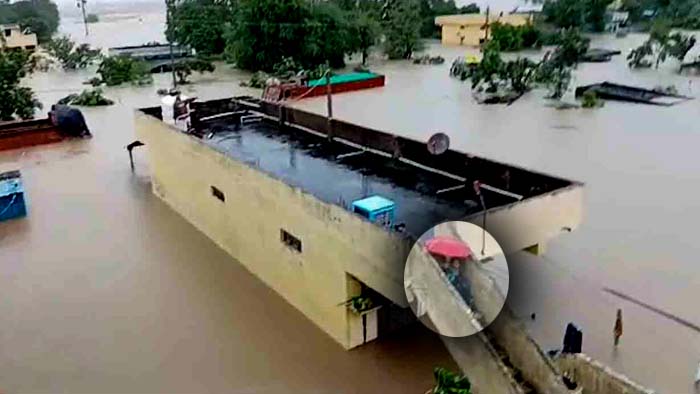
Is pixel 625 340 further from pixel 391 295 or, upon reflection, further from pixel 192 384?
pixel 192 384

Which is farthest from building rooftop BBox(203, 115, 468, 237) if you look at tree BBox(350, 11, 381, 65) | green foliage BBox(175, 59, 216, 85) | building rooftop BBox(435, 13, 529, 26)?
building rooftop BBox(435, 13, 529, 26)

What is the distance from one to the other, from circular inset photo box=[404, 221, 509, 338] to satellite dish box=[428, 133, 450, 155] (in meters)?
2.01

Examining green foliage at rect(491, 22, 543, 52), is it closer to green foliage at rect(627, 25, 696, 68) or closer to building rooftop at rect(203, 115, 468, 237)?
green foliage at rect(627, 25, 696, 68)

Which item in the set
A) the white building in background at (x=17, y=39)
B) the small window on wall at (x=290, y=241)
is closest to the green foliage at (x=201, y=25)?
the white building in background at (x=17, y=39)

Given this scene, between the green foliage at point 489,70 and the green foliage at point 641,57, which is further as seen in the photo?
the green foliage at point 641,57

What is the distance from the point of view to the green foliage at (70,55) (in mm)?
28219

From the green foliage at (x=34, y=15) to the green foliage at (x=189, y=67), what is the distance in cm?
1502

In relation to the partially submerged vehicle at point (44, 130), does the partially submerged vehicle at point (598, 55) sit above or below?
above

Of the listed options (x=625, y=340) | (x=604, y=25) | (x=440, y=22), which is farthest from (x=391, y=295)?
(x=604, y=25)

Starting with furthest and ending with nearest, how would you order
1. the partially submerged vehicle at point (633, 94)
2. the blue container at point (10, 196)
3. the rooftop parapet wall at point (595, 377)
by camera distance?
the partially submerged vehicle at point (633, 94) < the blue container at point (10, 196) < the rooftop parapet wall at point (595, 377)

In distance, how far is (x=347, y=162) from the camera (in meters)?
8.52

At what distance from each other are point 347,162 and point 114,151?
809 cm

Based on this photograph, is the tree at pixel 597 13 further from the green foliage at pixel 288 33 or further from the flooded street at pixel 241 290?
the flooded street at pixel 241 290

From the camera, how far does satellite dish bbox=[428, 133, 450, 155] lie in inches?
290
